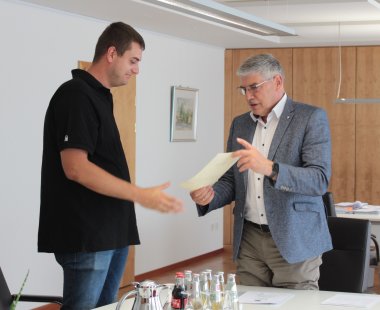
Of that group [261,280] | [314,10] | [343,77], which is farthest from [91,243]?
[343,77]

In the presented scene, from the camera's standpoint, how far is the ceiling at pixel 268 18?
696 cm

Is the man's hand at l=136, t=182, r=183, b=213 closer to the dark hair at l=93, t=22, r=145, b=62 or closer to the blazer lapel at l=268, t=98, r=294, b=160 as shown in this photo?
the dark hair at l=93, t=22, r=145, b=62

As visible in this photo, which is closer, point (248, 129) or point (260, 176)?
point (260, 176)

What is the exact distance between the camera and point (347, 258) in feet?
13.1

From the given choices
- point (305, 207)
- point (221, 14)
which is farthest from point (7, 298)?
point (221, 14)

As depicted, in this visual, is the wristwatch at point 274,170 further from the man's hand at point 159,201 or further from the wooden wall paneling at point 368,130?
the wooden wall paneling at point 368,130

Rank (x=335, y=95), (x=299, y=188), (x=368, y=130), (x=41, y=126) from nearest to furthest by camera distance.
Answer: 1. (x=299, y=188)
2. (x=41, y=126)
3. (x=368, y=130)
4. (x=335, y=95)

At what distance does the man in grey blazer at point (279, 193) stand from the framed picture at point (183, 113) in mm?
5426

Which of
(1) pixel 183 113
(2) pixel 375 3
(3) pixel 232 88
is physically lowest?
(1) pixel 183 113

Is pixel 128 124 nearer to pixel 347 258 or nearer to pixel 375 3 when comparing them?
pixel 375 3

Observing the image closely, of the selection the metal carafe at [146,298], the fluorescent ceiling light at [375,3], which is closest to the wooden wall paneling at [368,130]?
the fluorescent ceiling light at [375,3]

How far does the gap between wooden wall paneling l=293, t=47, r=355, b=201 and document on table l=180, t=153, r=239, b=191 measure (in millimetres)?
7116

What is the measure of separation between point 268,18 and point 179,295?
5.76 m

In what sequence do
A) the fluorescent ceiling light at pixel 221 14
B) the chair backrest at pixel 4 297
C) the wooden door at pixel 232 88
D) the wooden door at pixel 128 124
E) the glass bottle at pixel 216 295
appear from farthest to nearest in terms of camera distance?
the wooden door at pixel 232 88 < the wooden door at pixel 128 124 < the fluorescent ceiling light at pixel 221 14 < the chair backrest at pixel 4 297 < the glass bottle at pixel 216 295
